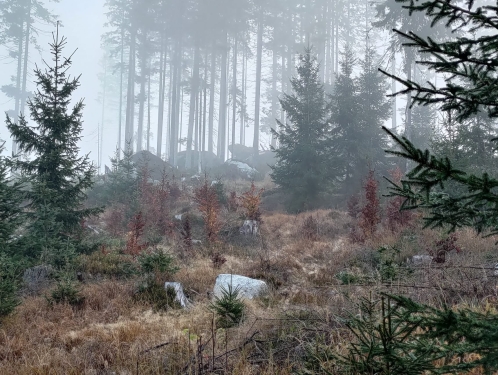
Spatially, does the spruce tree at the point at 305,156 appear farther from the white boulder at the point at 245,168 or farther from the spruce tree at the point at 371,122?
the white boulder at the point at 245,168

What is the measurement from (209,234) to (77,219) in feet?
12.9

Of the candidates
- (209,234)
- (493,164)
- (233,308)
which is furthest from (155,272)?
(493,164)

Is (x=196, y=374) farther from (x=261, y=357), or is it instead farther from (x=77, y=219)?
(x=77, y=219)

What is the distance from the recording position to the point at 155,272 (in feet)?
23.8

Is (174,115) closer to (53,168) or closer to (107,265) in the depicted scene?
(53,168)

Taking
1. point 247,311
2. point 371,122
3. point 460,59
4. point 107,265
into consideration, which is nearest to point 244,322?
point 247,311

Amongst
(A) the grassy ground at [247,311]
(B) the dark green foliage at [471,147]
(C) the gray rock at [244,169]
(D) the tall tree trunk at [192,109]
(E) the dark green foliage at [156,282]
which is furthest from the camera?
(D) the tall tree trunk at [192,109]

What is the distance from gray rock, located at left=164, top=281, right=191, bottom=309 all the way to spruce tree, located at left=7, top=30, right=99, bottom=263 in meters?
3.23

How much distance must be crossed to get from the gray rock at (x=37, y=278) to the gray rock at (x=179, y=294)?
283 cm

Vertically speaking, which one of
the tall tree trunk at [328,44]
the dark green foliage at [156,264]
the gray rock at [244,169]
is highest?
the tall tree trunk at [328,44]

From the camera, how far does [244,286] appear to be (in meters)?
6.70

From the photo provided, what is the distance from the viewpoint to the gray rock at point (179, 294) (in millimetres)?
6232

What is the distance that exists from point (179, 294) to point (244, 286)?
131 centimetres

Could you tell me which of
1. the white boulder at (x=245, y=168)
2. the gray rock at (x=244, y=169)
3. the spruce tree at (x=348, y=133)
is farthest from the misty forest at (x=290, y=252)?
the white boulder at (x=245, y=168)
